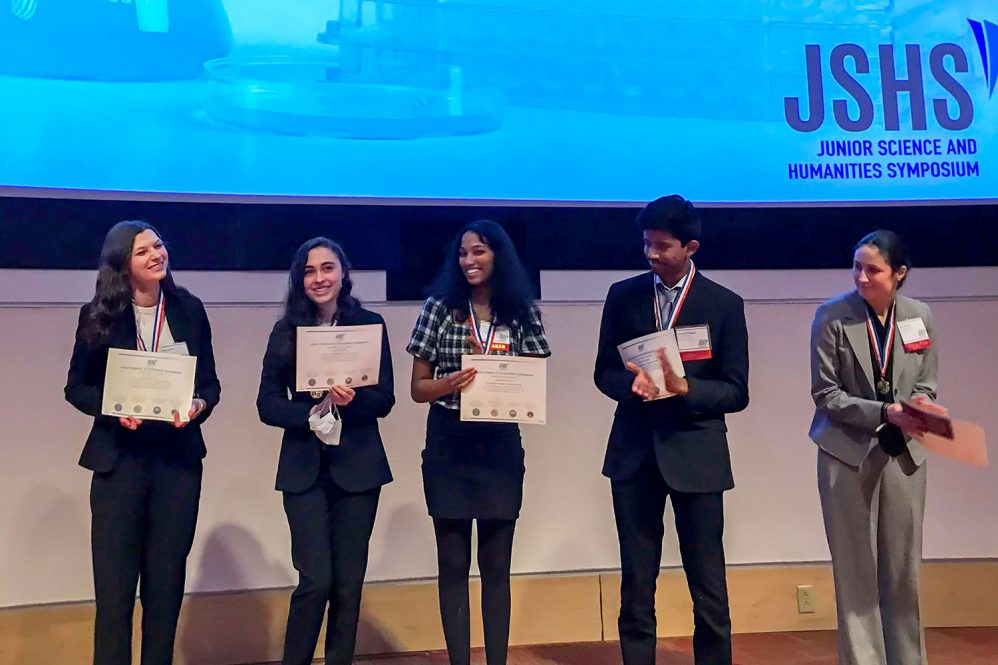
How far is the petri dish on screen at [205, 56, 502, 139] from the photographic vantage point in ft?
12.2

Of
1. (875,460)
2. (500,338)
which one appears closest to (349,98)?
(500,338)

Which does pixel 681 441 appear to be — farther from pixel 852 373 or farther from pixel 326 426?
pixel 326 426

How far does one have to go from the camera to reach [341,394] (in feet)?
8.70

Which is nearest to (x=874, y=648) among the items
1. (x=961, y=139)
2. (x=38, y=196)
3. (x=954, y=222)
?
(x=954, y=222)

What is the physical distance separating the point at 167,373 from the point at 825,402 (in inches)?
82.1

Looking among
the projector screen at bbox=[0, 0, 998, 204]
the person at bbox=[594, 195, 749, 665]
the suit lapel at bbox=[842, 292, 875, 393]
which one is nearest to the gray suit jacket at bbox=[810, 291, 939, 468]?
the suit lapel at bbox=[842, 292, 875, 393]

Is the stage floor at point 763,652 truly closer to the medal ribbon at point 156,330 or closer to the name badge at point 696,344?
the name badge at point 696,344

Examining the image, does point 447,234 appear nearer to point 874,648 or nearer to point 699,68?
point 699,68

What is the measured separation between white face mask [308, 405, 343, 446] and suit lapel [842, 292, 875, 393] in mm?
1682

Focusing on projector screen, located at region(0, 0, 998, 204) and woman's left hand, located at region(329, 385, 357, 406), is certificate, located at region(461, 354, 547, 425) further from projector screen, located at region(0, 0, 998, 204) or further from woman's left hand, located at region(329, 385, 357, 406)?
projector screen, located at region(0, 0, 998, 204)

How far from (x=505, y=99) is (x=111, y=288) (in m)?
2.00

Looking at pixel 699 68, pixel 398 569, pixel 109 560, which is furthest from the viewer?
pixel 699 68

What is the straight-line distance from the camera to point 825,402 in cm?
287

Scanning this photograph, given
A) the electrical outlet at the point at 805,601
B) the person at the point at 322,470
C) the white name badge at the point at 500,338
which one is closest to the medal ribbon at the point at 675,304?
the white name badge at the point at 500,338
